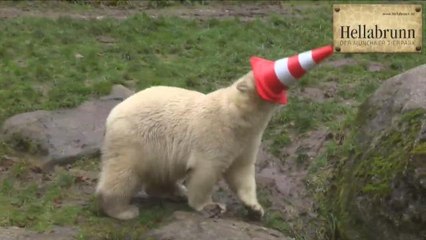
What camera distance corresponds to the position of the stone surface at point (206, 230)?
589 cm

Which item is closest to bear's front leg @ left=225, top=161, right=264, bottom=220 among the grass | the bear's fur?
the bear's fur

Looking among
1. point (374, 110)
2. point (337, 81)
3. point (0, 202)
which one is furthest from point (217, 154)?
point (337, 81)

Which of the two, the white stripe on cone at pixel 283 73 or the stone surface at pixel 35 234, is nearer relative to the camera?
the white stripe on cone at pixel 283 73

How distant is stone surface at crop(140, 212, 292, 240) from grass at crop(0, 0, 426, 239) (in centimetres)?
23

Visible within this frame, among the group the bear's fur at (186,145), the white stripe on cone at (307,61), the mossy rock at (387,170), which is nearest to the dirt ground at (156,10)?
the bear's fur at (186,145)

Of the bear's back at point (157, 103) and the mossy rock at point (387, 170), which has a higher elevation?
the bear's back at point (157, 103)

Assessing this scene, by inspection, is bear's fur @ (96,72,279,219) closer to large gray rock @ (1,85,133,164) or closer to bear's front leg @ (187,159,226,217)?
bear's front leg @ (187,159,226,217)

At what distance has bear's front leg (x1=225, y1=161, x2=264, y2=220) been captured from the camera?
20.7 feet

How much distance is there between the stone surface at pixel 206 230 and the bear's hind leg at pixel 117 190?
391mm

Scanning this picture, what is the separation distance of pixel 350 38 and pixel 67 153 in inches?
181

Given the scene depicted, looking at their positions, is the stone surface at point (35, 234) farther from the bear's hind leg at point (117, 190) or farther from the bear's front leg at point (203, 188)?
the bear's front leg at point (203, 188)

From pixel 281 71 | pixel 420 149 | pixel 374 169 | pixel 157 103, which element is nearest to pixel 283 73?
pixel 281 71

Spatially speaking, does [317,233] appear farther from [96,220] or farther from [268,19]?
[268,19]

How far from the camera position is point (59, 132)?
8.12m
